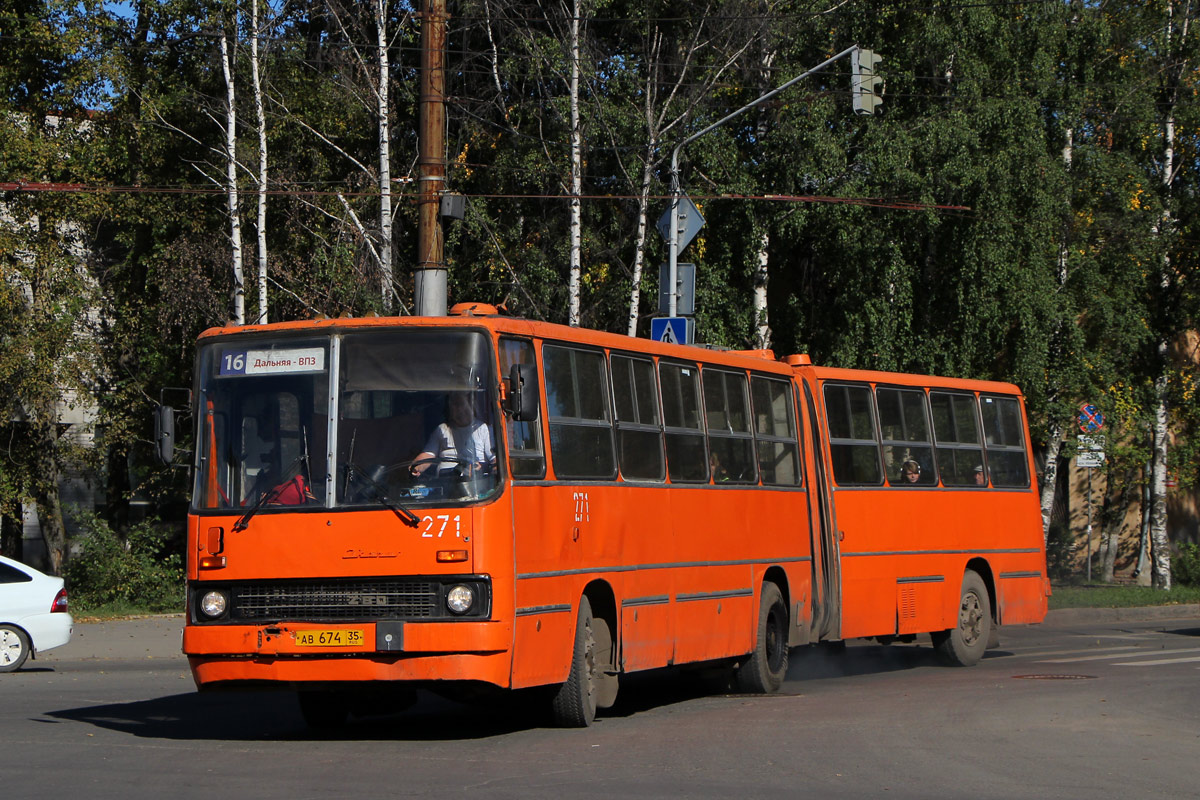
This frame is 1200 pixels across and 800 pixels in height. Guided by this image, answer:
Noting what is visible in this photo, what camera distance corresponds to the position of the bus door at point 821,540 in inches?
Answer: 620

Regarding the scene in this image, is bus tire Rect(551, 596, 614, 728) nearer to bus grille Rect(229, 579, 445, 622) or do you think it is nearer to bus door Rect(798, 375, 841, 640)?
bus grille Rect(229, 579, 445, 622)

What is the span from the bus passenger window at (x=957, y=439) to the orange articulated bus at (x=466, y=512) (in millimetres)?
3862

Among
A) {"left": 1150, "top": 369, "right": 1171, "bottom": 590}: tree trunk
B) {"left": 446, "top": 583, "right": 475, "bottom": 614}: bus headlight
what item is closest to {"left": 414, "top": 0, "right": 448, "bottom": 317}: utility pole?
{"left": 446, "top": 583, "right": 475, "bottom": 614}: bus headlight

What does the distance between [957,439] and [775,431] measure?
3.67 meters

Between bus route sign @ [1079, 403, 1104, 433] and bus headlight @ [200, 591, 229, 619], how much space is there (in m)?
22.2

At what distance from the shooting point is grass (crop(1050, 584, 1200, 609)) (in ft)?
89.8

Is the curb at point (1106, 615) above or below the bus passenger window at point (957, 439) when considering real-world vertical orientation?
below

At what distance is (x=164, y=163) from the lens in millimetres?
32625

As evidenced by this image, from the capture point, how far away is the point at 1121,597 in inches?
1130

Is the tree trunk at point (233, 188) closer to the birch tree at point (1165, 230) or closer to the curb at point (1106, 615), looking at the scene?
the curb at point (1106, 615)

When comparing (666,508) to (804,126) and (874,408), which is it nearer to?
(874,408)

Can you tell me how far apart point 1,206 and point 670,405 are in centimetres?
2189

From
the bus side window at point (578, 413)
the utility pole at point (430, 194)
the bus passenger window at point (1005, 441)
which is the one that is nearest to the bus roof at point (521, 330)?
the bus side window at point (578, 413)

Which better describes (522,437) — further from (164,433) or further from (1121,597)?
(1121,597)
